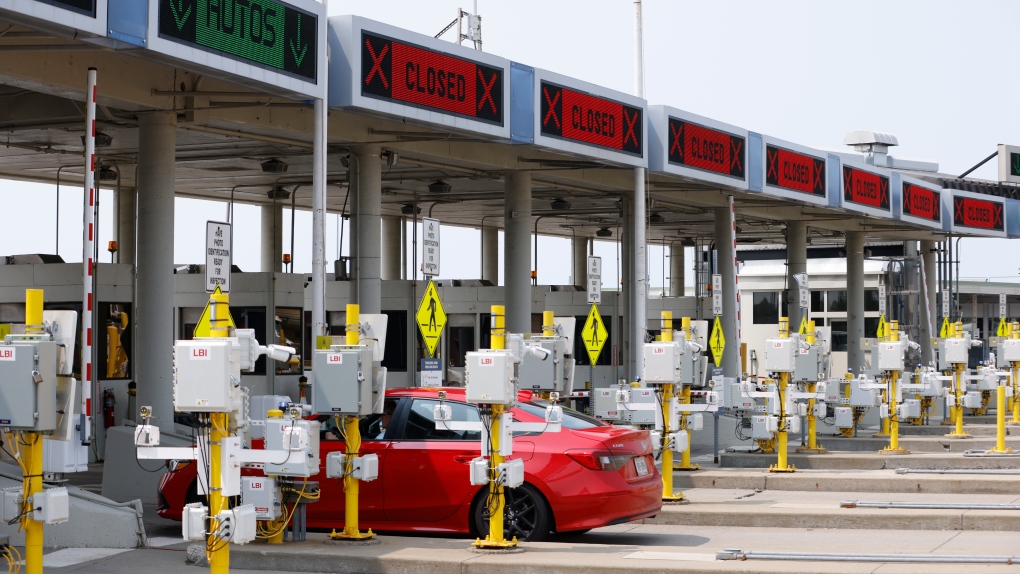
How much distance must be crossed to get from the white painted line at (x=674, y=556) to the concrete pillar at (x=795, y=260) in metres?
23.3

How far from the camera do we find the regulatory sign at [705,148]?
21078mm

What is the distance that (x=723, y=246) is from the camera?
100 feet

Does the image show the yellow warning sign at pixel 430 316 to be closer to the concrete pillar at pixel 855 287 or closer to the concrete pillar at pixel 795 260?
the concrete pillar at pixel 795 260

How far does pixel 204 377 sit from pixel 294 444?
1.49m

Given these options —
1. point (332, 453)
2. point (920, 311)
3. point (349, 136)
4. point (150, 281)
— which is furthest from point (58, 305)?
point (920, 311)

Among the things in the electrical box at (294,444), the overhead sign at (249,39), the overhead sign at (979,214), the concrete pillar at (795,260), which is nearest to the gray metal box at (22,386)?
the electrical box at (294,444)

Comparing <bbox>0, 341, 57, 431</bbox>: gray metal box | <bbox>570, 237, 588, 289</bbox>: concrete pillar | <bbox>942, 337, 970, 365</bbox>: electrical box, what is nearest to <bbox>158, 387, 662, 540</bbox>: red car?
<bbox>0, 341, 57, 431</bbox>: gray metal box

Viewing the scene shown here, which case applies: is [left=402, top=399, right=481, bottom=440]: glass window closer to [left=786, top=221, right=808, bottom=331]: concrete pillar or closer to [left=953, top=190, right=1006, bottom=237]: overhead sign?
[left=786, top=221, right=808, bottom=331]: concrete pillar

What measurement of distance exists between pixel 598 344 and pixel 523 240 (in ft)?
11.8

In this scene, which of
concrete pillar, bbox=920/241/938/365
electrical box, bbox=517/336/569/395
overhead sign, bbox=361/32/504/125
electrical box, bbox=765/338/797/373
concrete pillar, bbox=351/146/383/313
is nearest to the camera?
electrical box, bbox=517/336/569/395

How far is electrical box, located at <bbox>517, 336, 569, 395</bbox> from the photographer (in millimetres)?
13508

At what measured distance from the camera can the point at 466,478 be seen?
11.7 meters

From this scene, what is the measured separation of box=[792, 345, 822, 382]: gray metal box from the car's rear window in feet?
24.4

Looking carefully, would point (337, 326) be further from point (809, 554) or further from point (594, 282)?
point (809, 554)
